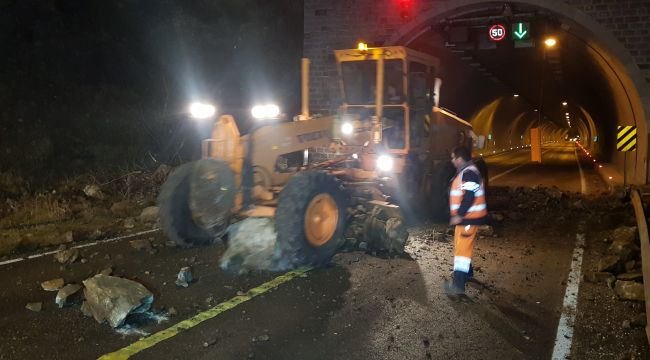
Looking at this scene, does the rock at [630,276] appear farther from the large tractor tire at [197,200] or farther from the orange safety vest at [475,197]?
the large tractor tire at [197,200]

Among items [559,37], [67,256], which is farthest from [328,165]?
[559,37]

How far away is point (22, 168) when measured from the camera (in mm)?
13070

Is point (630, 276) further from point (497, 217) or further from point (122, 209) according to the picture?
point (122, 209)

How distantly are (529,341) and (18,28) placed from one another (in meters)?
17.3

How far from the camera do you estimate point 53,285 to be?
589 cm

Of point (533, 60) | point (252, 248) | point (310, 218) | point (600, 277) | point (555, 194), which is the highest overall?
point (533, 60)

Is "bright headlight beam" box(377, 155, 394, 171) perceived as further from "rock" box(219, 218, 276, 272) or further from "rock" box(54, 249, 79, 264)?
"rock" box(54, 249, 79, 264)

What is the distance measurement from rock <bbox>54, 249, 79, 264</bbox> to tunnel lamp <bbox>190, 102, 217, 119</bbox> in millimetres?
2323

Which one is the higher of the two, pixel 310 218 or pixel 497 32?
pixel 497 32

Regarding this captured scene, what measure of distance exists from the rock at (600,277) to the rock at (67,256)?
6.37 metres

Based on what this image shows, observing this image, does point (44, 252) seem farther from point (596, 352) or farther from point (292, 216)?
point (596, 352)

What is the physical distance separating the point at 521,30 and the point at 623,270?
1044 cm

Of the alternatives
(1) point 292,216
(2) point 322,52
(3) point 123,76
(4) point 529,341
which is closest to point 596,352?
(4) point 529,341

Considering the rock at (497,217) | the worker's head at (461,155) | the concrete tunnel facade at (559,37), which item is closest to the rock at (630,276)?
the worker's head at (461,155)
